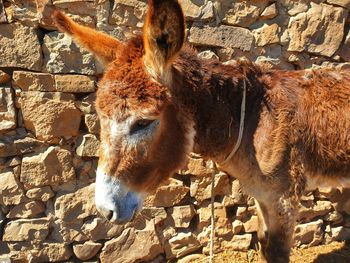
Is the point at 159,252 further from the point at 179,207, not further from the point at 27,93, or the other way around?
the point at 27,93

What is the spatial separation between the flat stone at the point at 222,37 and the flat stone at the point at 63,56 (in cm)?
75

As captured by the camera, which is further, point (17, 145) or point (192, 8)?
point (192, 8)

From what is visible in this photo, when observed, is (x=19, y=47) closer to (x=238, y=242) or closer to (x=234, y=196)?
(x=234, y=196)

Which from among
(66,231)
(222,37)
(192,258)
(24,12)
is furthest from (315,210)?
(24,12)

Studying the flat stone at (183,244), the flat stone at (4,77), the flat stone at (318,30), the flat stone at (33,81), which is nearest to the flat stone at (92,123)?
the flat stone at (33,81)

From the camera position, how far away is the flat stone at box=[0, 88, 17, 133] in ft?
8.68

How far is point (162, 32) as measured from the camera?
1.83 meters

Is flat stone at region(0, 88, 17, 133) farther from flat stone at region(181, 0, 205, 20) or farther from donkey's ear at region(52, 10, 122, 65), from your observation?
flat stone at region(181, 0, 205, 20)

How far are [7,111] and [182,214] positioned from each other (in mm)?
1436

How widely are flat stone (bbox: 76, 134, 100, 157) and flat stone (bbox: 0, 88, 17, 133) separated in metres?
0.44

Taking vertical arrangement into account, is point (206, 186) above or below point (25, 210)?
above

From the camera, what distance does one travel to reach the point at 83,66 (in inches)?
108

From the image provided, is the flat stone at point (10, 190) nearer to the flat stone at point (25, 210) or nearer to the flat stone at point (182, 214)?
the flat stone at point (25, 210)

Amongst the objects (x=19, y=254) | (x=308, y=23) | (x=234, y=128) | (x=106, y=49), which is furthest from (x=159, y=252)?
(x=308, y=23)
